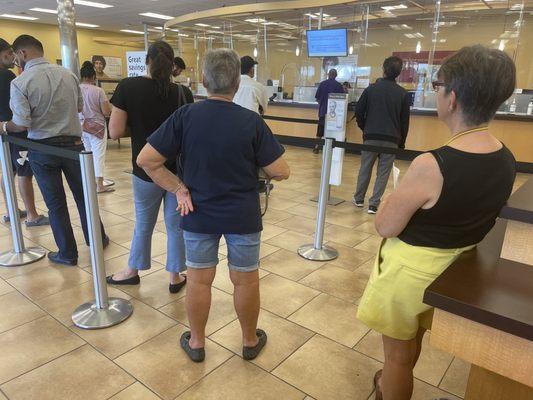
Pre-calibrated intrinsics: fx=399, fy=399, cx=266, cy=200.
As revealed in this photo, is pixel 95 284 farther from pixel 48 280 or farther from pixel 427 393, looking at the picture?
pixel 427 393

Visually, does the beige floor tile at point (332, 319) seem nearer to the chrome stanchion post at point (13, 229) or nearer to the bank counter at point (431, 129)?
the chrome stanchion post at point (13, 229)

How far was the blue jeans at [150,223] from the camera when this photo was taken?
7.64 ft

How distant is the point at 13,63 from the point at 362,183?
3.62 metres

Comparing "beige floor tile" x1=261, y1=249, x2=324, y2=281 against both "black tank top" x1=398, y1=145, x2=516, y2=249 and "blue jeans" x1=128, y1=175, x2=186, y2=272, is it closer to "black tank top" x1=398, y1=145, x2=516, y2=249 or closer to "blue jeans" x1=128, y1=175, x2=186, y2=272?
"blue jeans" x1=128, y1=175, x2=186, y2=272

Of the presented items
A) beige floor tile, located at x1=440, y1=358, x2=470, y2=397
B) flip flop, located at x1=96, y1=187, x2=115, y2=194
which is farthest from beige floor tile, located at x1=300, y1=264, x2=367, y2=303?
flip flop, located at x1=96, y1=187, x2=115, y2=194

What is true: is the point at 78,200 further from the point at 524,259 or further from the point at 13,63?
the point at 524,259

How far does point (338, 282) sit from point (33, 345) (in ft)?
6.28

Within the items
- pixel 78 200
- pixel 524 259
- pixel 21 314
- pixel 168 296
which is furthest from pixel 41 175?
pixel 524 259

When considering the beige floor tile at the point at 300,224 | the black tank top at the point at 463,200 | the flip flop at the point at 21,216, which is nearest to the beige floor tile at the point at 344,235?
the beige floor tile at the point at 300,224

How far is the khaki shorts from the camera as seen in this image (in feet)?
4.13

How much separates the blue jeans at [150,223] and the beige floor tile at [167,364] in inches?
20.2

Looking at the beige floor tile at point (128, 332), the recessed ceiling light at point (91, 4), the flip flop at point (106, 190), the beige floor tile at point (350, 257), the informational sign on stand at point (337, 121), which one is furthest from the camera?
the recessed ceiling light at point (91, 4)

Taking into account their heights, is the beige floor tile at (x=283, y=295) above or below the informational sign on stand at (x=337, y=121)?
below

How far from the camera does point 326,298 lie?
2646mm
